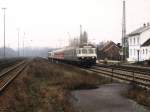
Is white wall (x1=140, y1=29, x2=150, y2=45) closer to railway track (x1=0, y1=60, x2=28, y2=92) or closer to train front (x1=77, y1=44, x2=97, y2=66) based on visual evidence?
train front (x1=77, y1=44, x2=97, y2=66)

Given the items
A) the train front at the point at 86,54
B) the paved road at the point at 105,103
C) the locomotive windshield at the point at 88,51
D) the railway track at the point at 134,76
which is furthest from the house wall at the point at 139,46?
the paved road at the point at 105,103

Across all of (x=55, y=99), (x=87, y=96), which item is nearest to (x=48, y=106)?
(x=55, y=99)

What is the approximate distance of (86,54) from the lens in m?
46.8

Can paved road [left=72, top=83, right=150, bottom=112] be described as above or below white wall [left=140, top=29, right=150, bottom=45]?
below

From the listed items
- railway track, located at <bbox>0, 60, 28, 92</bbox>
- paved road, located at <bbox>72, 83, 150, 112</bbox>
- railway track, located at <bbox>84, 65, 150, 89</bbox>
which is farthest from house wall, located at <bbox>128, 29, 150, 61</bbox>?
paved road, located at <bbox>72, 83, 150, 112</bbox>

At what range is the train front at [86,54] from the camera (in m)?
46.4

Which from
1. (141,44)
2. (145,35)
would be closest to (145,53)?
(141,44)

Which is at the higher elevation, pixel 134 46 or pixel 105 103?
pixel 134 46

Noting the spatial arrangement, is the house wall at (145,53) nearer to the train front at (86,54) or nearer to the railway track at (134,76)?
the train front at (86,54)

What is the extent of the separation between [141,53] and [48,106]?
57973mm

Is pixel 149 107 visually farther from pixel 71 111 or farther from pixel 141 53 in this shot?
pixel 141 53

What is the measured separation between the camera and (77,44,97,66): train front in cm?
4638

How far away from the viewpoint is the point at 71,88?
2138 cm

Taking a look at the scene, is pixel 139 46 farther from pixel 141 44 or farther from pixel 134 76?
pixel 134 76
